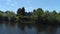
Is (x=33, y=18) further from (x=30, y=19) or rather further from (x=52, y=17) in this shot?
(x=52, y=17)

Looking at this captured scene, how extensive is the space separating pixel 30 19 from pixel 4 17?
11150mm

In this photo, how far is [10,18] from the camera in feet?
198

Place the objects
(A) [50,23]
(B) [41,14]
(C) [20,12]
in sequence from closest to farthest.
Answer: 1. (A) [50,23]
2. (B) [41,14]
3. (C) [20,12]

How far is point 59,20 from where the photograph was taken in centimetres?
5603

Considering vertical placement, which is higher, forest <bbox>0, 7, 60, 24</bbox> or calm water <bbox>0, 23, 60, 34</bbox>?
forest <bbox>0, 7, 60, 24</bbox>

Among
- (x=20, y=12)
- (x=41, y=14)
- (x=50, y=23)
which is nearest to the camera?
(x=50, y=23)

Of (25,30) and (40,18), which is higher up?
(40,18)

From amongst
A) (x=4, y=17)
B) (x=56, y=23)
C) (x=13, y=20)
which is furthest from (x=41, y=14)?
(x=4, y=17)

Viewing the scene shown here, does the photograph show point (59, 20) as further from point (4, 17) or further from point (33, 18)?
point (4, 17)

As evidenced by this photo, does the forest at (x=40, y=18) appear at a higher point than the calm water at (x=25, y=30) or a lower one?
higher

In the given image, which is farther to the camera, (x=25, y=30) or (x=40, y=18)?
(x=40, y=18)

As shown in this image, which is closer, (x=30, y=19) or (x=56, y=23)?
(x=56, y=23)

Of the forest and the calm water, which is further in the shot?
the forest

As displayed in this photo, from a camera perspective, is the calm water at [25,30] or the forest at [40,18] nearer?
the calm water at [25,30]
